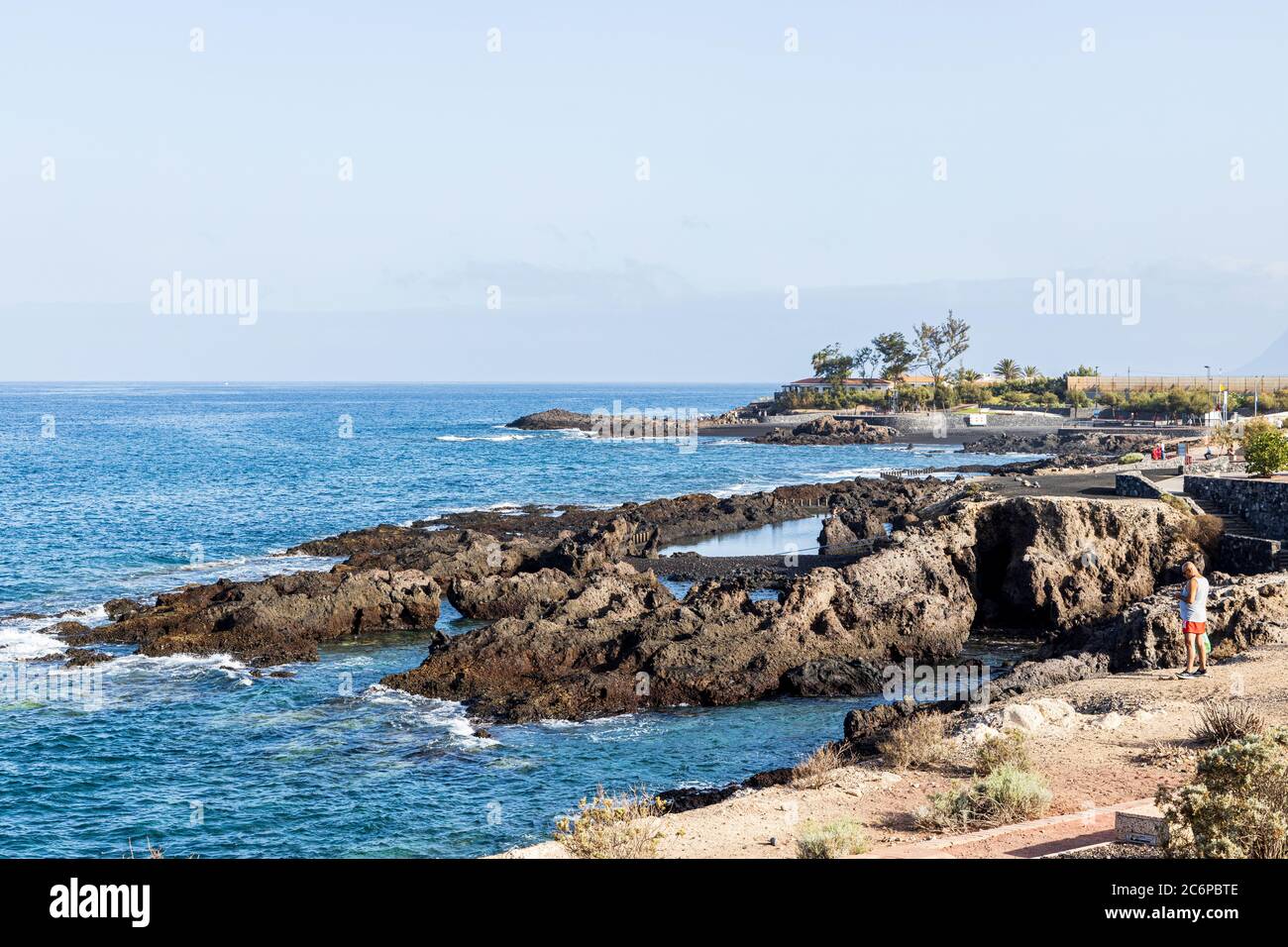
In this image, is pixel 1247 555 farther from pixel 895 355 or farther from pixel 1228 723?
pixel 895 355

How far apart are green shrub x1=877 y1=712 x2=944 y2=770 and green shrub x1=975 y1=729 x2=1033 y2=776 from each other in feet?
2.77

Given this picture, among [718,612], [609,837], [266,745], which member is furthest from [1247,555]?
[266,745]

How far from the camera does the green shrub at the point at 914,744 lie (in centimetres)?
1431

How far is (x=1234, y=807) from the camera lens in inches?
362

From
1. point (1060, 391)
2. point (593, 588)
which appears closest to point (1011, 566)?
point (593, 588)

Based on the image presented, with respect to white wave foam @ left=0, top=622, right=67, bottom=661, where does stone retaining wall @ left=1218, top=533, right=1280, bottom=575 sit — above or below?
above

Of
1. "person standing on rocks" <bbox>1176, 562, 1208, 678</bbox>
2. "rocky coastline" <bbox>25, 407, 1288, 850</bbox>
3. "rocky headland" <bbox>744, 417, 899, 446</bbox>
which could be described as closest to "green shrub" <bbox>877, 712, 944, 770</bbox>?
"rocky coastline" <bbox>25, 407, 1288, 850</bbox>

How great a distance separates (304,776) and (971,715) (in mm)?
10378

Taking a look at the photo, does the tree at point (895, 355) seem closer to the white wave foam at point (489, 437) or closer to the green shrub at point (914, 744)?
the white wave foam at point (489, 437)

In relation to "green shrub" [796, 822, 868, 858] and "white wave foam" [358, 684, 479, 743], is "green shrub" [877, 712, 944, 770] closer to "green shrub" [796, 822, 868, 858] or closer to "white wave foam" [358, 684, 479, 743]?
"green shrub" [796, 822, 868, 858]

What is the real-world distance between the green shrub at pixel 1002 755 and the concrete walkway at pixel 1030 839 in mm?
1666

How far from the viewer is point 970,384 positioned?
129250 mm

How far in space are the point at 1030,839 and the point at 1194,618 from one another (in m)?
7.99

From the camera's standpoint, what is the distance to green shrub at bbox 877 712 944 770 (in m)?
14.3
